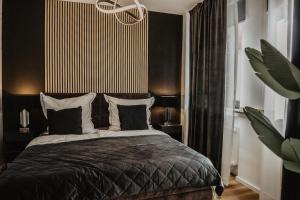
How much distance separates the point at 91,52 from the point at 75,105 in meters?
1.03

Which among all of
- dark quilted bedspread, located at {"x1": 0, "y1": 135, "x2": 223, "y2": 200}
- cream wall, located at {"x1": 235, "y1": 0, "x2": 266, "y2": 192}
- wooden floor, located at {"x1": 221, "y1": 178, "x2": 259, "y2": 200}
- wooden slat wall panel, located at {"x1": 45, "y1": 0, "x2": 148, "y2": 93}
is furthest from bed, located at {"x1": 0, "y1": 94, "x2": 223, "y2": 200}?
wooden slat wall panel, located at {"x1": 45, "y1": 0, "x2": 148, "y2": 93}

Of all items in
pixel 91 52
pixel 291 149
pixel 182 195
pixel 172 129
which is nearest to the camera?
pixel 291 149

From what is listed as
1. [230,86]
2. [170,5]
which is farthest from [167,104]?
[170,5]

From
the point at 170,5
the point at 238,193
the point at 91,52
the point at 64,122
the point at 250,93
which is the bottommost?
the point at 238,193

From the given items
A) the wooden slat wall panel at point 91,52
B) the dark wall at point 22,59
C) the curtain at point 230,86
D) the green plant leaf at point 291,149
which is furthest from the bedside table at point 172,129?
the green plant leaf at point 291,149

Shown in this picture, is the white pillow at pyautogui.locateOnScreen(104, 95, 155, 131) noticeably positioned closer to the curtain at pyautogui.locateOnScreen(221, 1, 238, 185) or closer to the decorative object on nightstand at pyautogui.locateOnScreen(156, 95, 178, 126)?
the decorative object on nightstand at pyautogui.locateOnScreen(156, 95, 178, 126)

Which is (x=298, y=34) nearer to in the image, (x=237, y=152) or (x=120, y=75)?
(x=237, y=152)

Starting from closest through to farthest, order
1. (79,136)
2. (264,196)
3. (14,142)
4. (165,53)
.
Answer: (264,196)
(79,136)
(14,142)
(165,53)

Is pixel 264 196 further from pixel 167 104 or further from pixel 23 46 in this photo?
pixel 23 46

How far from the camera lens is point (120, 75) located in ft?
13.0

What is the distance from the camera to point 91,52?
3.77m

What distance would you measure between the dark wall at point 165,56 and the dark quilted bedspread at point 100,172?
1929mm

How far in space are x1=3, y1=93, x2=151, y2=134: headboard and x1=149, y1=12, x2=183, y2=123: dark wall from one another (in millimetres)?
963

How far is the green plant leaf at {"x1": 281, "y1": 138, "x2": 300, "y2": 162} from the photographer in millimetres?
857
